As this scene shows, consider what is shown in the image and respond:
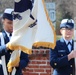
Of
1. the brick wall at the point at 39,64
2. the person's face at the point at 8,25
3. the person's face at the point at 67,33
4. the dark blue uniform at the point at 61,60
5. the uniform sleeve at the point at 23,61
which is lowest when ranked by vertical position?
the brick wall at the point at 39,64

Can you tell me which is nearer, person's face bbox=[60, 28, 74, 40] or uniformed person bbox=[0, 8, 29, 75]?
uniformed person bbox=[0, 8, 29, 75]

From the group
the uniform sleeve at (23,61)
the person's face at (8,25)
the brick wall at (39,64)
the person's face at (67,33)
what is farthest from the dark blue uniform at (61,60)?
the brick wall at (39,64)

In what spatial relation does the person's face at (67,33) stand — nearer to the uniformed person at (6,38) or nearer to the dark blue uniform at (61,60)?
the dark blue uniform at (61,60)

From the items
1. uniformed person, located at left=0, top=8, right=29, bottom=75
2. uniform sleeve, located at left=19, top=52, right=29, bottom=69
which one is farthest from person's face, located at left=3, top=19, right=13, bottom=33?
uniform sleeve, located at left=19, top=52, right=29, bottom=69

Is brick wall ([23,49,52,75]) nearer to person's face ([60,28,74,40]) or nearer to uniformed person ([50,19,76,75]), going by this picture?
uniformed person ([50,19,76,75])

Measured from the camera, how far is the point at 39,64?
274 inches

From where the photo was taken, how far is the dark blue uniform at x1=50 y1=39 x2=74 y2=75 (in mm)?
4668

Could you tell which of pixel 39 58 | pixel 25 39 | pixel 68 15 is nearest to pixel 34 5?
pixel 25 39

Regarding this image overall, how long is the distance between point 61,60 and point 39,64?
2304 millimetres

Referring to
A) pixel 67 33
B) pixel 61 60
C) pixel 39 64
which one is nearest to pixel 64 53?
pixel 61 60

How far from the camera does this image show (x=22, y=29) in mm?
4047

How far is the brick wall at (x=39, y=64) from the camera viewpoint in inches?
273

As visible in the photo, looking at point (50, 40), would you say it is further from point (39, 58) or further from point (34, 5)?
point (39, 58)

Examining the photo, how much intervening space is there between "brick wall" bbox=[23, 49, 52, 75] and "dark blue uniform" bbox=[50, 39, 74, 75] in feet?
6.96
